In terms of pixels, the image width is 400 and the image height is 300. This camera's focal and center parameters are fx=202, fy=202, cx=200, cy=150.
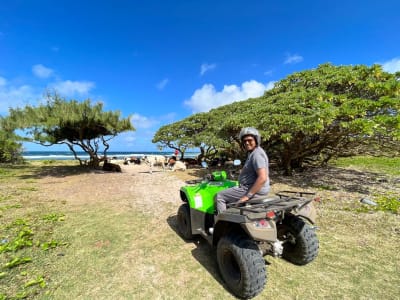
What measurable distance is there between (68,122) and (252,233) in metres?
12.5

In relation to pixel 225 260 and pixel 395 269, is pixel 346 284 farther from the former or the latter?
pixel 225 260

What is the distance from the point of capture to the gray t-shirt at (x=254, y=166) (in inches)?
97.7

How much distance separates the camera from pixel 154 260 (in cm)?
301

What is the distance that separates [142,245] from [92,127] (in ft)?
38.9

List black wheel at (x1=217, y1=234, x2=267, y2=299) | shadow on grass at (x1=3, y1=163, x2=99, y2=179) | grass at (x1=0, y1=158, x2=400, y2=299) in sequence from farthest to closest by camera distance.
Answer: shadow on grass at (x1=3, y1=163, x2=99, y2=179)
grass at (x1=0, y1=158, x2=400, y2=299)
black wheel at (x1=217, y1=234, x2=267, y2=299)

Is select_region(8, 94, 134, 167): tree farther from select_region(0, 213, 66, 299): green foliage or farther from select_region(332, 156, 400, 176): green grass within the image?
select_region(332, 156, 400, 176): green grass

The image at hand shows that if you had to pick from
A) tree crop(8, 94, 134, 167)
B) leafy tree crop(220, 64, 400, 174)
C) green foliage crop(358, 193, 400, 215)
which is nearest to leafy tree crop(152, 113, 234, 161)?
tree crop(8, 94, 134, 167)

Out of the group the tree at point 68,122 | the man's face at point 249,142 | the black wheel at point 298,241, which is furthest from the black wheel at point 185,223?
the tree at point 68,122


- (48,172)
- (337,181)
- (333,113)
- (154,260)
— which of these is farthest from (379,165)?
(48,172)

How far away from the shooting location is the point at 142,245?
347 centimetres

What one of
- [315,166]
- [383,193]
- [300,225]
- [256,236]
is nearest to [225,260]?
[256,236]

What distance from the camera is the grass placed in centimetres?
235

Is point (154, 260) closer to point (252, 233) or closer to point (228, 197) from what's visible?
point (228, 197)

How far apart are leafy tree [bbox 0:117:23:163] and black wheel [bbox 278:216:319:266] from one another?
2017cm
